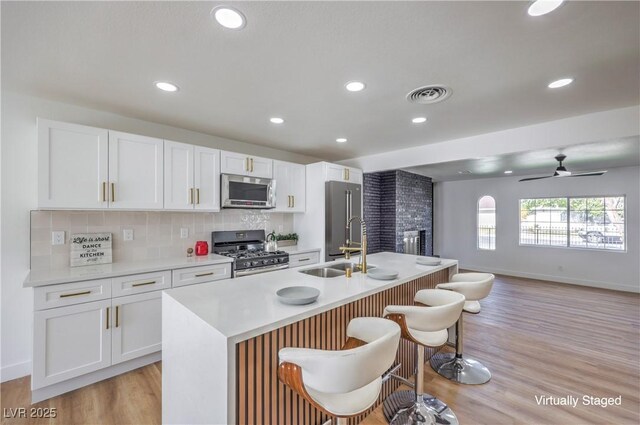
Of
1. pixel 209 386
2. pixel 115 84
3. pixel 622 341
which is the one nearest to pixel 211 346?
pixel 209 386

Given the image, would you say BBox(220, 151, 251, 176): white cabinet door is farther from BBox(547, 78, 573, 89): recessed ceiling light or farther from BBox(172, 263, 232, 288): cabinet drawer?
BBox(547, 78, 573, 89): recessed ceiling light

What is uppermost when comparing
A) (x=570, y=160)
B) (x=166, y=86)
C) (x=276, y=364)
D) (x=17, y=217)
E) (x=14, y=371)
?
(x=166, y=86)

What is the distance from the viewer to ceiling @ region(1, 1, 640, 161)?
141cm

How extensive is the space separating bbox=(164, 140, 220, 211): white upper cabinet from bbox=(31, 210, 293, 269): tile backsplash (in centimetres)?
34

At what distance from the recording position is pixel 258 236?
405 centimetres

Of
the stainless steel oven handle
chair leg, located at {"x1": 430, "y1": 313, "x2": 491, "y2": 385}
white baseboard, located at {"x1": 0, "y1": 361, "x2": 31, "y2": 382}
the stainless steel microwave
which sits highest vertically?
the stainless steel microwave

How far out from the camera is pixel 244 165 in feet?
11.7

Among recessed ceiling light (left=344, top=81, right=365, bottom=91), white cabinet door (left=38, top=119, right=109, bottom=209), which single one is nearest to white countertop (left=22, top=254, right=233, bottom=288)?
white cabinet door (left=38, top=119, right=109, bottom=209)

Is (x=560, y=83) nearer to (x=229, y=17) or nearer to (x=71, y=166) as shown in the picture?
(x=229, y=17)

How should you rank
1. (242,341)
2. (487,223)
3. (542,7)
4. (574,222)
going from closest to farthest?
(242,341)
(542,7)
(574,222)
(487,223)

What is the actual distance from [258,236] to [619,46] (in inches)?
154

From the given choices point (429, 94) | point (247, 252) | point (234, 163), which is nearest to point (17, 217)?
point (234, 163)

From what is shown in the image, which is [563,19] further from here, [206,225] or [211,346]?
[206,225]

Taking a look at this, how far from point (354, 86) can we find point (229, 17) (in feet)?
3.50
